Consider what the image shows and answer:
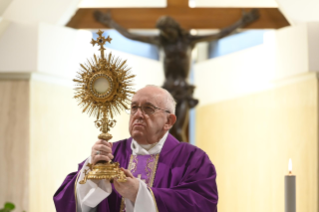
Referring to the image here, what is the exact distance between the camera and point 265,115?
642 cm

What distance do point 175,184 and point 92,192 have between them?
2.18 feet

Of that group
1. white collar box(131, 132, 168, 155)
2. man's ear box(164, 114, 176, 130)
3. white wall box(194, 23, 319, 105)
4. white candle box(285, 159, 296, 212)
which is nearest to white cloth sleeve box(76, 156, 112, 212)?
white collar box(131, 132, 168, 155)

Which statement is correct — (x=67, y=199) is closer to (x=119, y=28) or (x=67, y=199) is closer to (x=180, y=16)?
(x=119, y=28)

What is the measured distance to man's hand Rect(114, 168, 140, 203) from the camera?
321 centimetres

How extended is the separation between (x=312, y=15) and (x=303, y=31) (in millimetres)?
318

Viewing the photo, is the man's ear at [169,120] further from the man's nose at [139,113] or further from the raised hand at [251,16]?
the raised hand at [251,16]

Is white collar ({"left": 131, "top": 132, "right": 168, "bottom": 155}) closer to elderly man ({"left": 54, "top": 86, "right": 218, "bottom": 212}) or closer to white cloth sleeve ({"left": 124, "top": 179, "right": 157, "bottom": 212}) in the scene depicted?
elderly man ({"left": 54, "top": 86, "right": 218, "bottom": 212})

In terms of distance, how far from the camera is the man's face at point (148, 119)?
377cm

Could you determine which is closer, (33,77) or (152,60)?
(33,77)

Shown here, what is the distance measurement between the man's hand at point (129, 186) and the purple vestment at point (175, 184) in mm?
188

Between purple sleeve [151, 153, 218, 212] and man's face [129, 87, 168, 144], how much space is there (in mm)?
348

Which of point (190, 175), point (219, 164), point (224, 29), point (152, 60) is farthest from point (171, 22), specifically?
point (190, 175)

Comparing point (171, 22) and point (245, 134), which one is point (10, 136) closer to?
point (171, 22)

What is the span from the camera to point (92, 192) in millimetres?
3346
